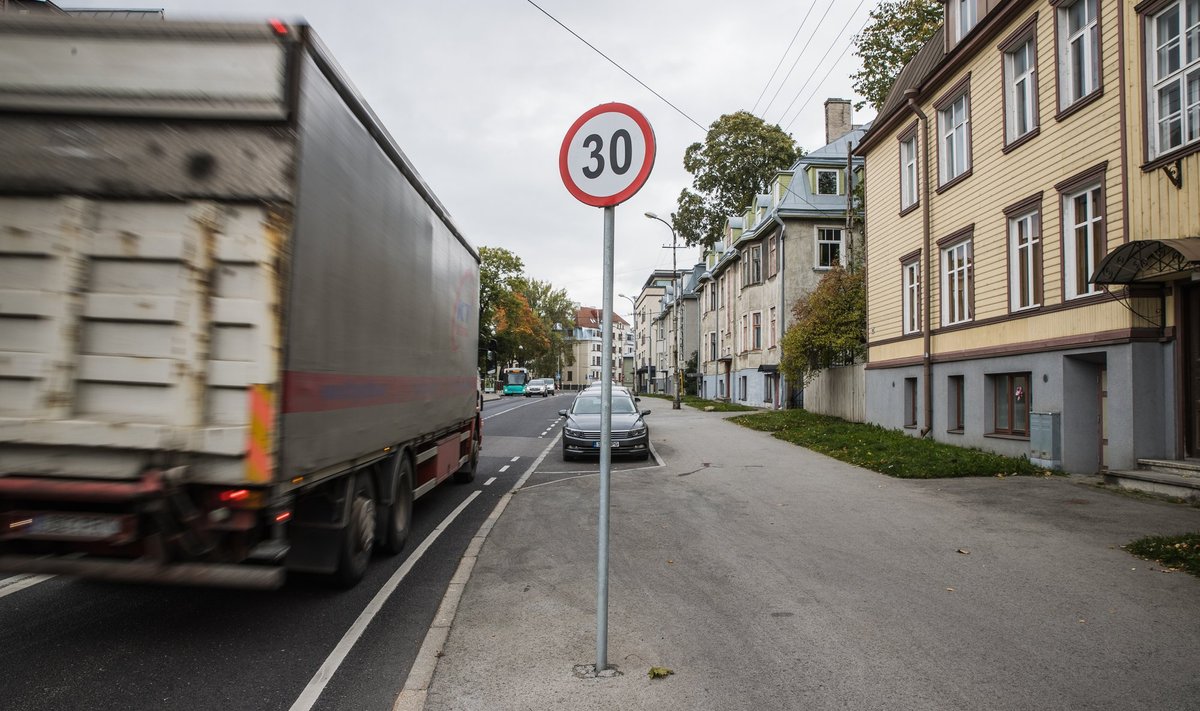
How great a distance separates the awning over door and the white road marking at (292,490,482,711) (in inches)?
370

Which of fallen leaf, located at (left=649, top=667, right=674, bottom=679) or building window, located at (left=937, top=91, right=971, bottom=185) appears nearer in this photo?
fallen leaf, located at (left=649, top=667, right=674, bottom=679)

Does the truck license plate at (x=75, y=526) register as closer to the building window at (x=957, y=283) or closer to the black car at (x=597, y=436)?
the black car at (x=597, y=436)

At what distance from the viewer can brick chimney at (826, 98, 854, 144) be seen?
36.6 metres

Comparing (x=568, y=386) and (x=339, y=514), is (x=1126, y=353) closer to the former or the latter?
(x=339, y=514)

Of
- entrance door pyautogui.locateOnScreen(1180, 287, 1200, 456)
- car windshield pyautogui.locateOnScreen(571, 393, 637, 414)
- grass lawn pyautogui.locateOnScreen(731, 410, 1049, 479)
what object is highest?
entrance door pyautogui.locateOnScreen(1180, 287, 1200, 456)

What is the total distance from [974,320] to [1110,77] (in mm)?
5205

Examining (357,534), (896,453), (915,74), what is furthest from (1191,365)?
(915,74)

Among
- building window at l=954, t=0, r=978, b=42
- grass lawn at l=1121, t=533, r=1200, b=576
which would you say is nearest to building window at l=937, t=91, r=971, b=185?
building window at l=954, t=0, r=978, b=42

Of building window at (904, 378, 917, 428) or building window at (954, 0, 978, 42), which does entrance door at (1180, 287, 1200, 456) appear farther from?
building window at (954, 0, 978, 42)

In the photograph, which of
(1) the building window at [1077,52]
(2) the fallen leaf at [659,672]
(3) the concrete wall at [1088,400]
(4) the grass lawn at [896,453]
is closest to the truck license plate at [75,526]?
(2) the fallen leaf at [659,672]

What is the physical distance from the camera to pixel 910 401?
59.6 feet

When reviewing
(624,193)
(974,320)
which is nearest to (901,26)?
(974,320)

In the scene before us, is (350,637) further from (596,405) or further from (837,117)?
(837,117)

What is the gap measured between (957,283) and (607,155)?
46.4 feet
